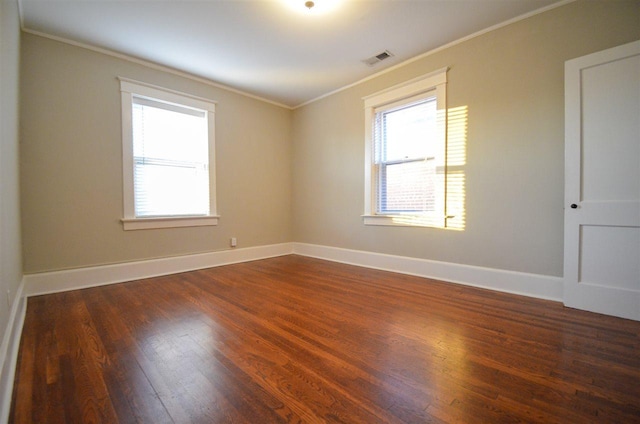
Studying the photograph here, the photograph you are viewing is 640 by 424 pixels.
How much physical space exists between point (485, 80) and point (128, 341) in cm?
390

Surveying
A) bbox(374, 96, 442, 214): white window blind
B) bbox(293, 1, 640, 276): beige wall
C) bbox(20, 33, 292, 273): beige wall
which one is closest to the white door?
bbox(293, 1, 640, 276): beige wall

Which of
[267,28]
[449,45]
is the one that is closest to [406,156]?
→ [449,45]

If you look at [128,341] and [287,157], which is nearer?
[128,341]

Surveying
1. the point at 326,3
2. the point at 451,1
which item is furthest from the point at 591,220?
the point at 326,3

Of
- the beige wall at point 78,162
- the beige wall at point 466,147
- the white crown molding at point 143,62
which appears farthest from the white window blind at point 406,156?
the beige wall at point 78,162

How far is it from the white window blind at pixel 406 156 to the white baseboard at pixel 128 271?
2.33 m

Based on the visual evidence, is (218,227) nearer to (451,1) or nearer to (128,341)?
(128,341)

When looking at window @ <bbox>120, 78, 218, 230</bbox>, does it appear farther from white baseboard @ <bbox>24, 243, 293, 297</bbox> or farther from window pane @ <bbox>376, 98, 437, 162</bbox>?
window pane @ <bbox>376, 98, 437, 162</bbox>

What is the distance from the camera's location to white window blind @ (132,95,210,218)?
3.42m

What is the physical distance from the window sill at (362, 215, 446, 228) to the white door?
116 centimetres

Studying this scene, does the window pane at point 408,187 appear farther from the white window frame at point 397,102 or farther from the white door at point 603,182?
the white door at point 603,182

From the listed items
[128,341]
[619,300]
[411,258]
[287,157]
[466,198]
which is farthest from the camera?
[287,157]

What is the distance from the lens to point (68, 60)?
2934 millimetres

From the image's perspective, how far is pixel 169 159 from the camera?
12.0ft
